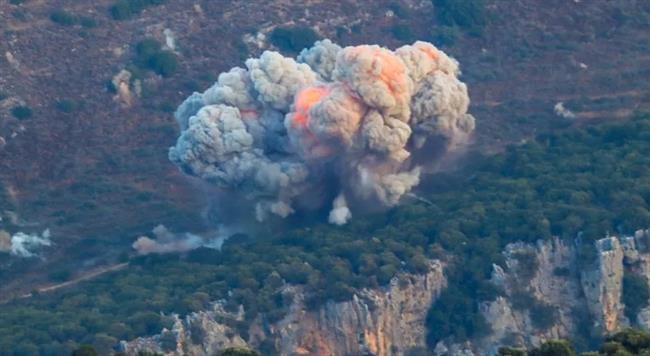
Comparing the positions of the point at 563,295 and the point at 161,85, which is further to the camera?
the point at 161,85

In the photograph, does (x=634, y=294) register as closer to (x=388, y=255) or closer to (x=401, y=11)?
(x=388, y=255)

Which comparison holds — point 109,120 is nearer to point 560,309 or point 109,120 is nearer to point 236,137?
point 236,137

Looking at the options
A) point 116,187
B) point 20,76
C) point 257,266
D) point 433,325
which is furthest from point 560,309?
point 20,76

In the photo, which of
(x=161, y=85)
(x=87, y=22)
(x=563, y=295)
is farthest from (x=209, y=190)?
(x=87, y=22)

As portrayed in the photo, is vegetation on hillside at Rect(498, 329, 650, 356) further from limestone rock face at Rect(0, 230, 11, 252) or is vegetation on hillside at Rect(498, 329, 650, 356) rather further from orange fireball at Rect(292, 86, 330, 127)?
limestone rock face at Rect(0, 230, 11, 252)

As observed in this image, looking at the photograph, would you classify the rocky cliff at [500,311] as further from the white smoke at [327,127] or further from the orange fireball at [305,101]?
the orange fireball at [305,101]

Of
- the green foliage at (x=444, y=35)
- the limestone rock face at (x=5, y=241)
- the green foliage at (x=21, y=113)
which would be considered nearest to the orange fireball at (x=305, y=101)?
the limestone rock face at (x=5, y=241)
